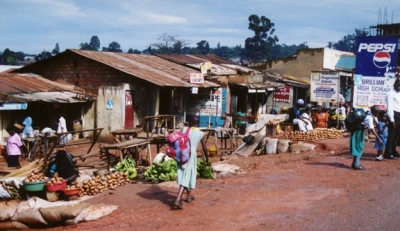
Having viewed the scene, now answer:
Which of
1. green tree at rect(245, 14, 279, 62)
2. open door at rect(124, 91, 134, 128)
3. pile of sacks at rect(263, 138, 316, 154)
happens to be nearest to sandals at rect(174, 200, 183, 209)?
pile of sacks at rect(263, 138, 316, 154)

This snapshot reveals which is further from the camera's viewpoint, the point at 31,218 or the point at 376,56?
the point at 376,56

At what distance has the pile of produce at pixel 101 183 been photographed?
9375mm

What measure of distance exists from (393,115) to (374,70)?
4.26 metres

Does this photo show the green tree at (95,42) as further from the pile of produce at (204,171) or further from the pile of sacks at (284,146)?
the pile of produce at (204,171)

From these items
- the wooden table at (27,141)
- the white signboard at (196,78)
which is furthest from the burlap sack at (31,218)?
the white signboard at (196,78)

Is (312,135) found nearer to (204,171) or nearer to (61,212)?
(204,171)

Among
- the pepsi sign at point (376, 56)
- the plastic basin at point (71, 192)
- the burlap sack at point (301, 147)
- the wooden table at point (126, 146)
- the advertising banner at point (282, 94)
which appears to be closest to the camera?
the plastic basin at point (71, 192)

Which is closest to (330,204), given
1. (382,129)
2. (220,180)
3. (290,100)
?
(220,180)

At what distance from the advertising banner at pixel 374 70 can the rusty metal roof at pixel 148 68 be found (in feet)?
23.4

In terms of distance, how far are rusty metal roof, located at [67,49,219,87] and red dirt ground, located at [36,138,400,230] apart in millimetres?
8613

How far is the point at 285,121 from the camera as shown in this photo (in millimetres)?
15461

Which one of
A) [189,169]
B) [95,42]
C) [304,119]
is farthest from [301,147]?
[95,42]

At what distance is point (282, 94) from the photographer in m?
28.6

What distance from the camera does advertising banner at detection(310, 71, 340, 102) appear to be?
57.2ft
